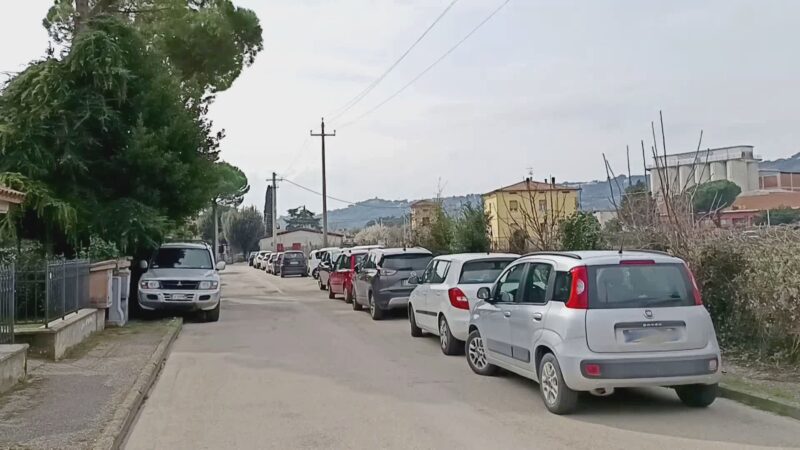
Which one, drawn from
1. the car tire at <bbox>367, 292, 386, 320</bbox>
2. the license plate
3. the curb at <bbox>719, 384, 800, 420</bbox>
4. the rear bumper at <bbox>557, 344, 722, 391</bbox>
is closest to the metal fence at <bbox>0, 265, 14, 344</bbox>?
the rear bumper at <bbox>557, 344, 722, 391</bbox>

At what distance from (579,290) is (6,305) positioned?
7886 mm

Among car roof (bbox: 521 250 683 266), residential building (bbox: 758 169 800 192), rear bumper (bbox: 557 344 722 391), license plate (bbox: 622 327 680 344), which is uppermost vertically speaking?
residential building (bbox: 758 169 800 192)

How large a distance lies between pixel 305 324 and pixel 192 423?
11.0 meters

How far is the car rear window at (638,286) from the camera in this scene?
8.26 m

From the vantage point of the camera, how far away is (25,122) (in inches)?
790

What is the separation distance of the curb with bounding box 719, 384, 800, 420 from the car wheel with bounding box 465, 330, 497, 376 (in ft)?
9.64

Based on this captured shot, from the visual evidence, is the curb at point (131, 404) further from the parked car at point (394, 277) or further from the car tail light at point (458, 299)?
the parked car at point (394, 277)

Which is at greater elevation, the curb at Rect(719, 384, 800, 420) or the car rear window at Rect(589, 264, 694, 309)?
the car rear window at Rect(589, 264, 694, 309)

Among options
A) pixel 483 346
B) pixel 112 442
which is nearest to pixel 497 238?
pixel 483 346

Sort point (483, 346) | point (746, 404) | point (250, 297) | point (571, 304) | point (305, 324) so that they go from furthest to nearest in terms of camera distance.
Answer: point (250, 297) < point (305, 324) < point (483, 346) < point (746, 404) < point (571, 304)

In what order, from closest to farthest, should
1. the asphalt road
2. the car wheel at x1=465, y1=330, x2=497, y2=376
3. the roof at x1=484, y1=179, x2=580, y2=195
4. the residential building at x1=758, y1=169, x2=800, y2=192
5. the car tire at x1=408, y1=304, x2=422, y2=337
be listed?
the asphalt road
the car wheel at x1=465, y1=330, x2=497, y2=376
the car tire at x1=408, y1=304, x2=422, y2=337
the roof at x1=484, y1=179, x2=580, y2=195
the residential building at x1=758, y1=169, x2=800, y2=192

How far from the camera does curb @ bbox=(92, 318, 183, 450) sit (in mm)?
7414

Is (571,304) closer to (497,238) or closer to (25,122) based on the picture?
(25,122)

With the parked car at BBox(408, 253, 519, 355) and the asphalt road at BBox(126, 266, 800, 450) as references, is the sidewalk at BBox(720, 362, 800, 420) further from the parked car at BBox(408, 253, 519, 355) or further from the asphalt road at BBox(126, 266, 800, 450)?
the parked car at BBox(408, 253, 519, 355)
